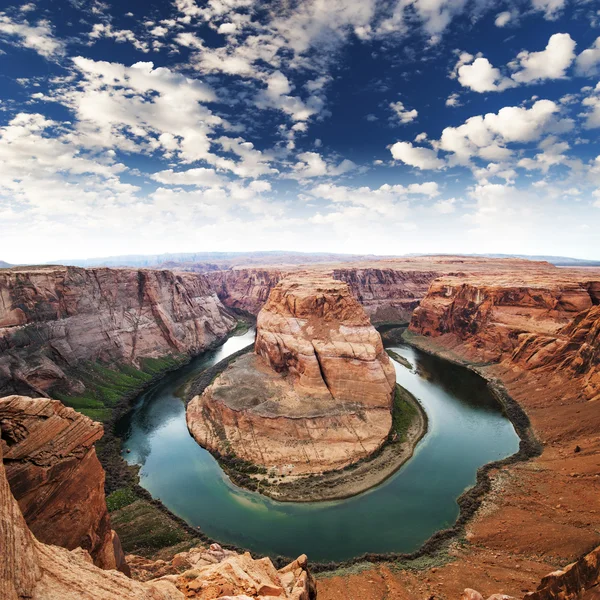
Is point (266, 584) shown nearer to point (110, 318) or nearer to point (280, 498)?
point (280, 498)

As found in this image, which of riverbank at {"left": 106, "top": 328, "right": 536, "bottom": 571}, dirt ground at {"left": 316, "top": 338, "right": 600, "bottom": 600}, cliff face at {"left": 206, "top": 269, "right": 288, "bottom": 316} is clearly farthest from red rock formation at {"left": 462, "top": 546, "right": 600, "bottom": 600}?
cliff face at {"left": 206, "top": 269, "right": 288, "bottom": 316}

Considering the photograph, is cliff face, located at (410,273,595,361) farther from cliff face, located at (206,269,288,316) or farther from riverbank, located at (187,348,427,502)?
cliff face, located at (206,269,288,316)

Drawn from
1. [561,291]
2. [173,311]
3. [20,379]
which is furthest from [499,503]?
[173,311]

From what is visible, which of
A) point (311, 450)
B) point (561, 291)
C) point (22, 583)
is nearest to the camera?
point (22, 583)

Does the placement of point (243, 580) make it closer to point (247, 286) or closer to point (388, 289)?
point (388, 289)

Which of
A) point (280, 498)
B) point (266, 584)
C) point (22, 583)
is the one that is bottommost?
point (280, 498)

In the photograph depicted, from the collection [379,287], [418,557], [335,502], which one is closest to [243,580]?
[418,557]

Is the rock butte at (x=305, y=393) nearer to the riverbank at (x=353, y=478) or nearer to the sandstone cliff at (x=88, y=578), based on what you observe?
the riverbank at (x=353, y=478)
